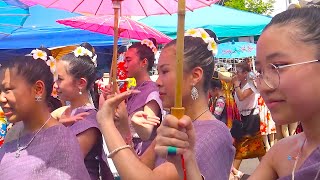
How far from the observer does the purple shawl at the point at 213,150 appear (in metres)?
2.18

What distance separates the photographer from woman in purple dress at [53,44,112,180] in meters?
3.15

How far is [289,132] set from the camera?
735 centimetres

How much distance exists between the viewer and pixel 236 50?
37.4ft

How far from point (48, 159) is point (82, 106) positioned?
3.24ft

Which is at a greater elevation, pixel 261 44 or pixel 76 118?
pixel 261 44

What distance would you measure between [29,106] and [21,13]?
1.01 metres

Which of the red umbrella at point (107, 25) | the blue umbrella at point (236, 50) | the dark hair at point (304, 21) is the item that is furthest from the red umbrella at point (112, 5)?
the blue umbrella at point (236, 50)

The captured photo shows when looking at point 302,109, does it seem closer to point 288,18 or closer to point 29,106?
point 288,18

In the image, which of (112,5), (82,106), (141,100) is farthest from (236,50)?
(112,5)

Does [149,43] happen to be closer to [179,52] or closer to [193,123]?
[193,123]

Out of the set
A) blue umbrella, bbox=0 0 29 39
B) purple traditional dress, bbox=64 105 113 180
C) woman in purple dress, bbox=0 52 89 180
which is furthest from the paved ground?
woman in purple dress, bbox=0 52 89 180

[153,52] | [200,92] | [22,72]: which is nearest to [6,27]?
[22,72]

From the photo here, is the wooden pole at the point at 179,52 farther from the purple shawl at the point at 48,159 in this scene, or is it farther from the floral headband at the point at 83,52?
the floral headband at the point at 83,52

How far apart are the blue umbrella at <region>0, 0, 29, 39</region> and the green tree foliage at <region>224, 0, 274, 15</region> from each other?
78.2 ft
